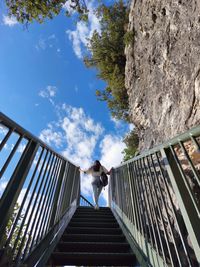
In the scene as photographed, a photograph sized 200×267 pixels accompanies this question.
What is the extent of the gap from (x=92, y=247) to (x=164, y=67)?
17.6 feet

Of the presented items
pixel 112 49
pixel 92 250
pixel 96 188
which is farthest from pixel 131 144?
pixel 92 250

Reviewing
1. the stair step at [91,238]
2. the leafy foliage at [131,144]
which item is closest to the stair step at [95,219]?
the stair step at [91,238]

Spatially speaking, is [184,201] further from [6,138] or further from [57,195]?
A: [57,195]

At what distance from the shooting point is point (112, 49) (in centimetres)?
1139

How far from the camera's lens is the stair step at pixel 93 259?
98.3 inches

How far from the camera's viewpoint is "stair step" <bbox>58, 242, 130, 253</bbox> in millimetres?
2834

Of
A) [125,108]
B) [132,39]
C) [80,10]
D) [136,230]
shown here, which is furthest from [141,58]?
[136,230]

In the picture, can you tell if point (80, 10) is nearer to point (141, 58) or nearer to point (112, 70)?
point (141, 58)

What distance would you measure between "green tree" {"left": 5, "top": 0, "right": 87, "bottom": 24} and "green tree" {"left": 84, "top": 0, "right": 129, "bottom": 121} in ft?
16.6

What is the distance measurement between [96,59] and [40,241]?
11452mm

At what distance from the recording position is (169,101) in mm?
5438

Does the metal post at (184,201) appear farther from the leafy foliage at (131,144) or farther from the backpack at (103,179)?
the leafy foliage at (131,144)

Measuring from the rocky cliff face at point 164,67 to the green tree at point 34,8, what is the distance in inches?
108

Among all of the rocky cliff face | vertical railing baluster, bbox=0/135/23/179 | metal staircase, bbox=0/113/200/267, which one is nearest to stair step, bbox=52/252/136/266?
A: metal staircase, bbox=0/113/200/267
